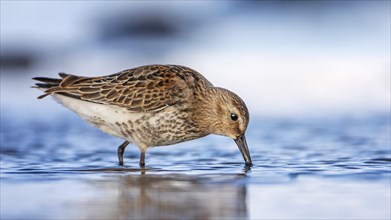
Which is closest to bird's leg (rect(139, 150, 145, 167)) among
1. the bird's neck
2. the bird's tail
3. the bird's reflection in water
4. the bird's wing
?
A: the bird's wing

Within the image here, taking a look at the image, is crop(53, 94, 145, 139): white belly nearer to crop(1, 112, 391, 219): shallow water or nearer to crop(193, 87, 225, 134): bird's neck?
crop(1, 112, 391, 219): shallow water

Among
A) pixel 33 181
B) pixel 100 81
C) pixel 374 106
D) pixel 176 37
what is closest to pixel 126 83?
pixel 100 81

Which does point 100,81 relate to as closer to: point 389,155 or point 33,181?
point 33,181

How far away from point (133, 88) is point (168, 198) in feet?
8.11

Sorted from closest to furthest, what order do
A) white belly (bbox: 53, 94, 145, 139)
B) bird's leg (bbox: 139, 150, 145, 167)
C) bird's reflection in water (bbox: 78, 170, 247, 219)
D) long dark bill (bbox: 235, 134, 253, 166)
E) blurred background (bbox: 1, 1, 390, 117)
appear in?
1. bird's reflection in water (bbox: 78, 170, 247, 219)
2. long dark bill (bbox: 235, 134, 253, 166)
3. bird's leg (bbox: 139, 150, 145, 167)
4. white belly (bbox: 53, 94, 145, 139)
5. blurred background (bbox: 1, 1, 390, 117)

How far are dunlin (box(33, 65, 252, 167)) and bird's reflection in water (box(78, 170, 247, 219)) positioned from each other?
104cm

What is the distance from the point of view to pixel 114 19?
19.1m

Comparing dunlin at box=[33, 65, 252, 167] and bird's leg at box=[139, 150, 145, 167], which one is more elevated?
dunlin at box=[33, 65, 252, 167]

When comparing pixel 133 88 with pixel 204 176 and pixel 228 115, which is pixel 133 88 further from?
pixel 204 176

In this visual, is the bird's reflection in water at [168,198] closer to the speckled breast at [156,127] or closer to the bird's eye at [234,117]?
the speckled breast at [156,127]

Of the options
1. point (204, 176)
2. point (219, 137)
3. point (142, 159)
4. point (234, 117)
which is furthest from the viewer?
point (219, 137)

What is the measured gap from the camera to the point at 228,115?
8664 mm

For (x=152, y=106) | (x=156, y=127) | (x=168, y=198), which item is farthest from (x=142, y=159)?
(x=168, y=198)

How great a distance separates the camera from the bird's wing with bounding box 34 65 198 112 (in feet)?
28.0
